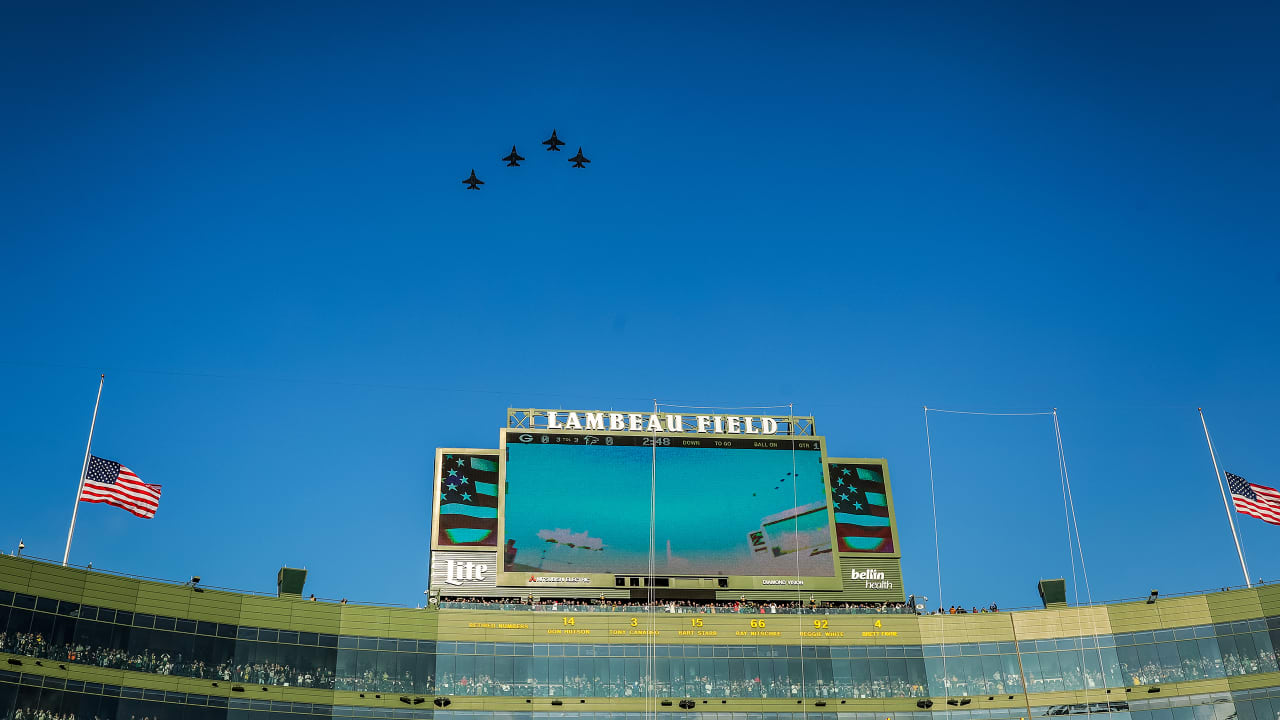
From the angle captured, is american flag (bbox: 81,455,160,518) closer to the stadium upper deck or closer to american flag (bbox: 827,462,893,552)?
the stadium upper deck

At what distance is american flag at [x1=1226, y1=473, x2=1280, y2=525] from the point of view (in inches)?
3219

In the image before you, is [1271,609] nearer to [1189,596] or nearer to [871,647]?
[1189,596]

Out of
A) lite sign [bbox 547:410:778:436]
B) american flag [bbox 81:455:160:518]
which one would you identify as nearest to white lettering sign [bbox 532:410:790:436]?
lite sign [bbox 547:410:778:436]

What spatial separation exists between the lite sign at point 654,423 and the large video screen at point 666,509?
1423 mm

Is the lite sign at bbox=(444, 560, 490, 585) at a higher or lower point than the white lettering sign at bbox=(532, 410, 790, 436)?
lower

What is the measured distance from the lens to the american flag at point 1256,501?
268 feet

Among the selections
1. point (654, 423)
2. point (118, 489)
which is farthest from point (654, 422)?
point (118, 489)

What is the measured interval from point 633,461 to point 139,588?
33954mm

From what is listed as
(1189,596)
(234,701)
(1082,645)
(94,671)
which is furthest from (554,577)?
(1189,596)

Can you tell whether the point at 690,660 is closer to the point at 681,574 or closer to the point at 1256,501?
the point at 681,574

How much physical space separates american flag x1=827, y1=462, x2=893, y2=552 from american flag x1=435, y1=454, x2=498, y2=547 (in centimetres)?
2446

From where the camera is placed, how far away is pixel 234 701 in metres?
77.9

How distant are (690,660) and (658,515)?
35.0 feet

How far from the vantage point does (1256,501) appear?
82.0m
